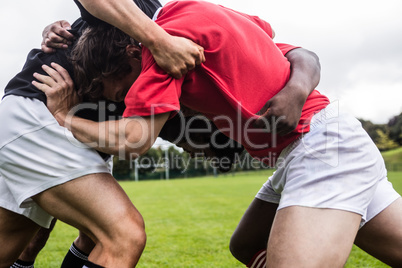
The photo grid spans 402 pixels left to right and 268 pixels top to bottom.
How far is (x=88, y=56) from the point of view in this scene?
86.4 inches

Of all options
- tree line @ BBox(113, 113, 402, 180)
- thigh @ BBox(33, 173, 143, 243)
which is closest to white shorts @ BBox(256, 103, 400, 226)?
thigh @ BBox(33, 173, 143, 243)

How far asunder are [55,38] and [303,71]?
1.50 metres

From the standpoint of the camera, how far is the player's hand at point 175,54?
5.99ft

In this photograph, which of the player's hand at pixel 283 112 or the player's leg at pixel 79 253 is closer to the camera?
the player's hand at pixel 283 112

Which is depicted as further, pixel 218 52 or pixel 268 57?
pixel 268 57

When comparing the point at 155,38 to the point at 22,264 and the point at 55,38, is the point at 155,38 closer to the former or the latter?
the point at 55,38

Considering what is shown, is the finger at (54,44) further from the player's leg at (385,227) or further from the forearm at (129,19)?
the player's leg at (385,227)

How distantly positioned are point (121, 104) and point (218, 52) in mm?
866

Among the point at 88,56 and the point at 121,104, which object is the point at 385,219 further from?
the point at 88,56

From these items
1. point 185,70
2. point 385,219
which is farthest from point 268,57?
point 385,219

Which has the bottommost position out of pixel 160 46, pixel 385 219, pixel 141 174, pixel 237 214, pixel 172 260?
pixel 141 174

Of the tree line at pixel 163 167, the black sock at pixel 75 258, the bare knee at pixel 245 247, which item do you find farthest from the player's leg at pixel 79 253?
the tree line at pixel 163 167

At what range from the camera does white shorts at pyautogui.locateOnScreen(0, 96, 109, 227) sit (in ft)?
7.00

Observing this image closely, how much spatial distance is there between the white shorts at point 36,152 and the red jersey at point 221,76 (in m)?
0.48
